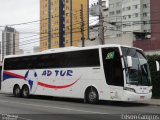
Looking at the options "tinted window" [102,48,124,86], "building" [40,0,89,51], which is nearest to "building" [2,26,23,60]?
"building" [40,0,89,51]

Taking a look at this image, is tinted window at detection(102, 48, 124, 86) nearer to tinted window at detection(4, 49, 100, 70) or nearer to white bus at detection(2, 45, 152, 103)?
white bus at detection(2, 45, 152, 103)

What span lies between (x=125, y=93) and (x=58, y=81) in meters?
5.90

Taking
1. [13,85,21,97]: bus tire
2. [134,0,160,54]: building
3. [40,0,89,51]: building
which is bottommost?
[13,85,21,97]: bus tire

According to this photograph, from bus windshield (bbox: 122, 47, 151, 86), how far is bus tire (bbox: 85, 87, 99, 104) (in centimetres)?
243

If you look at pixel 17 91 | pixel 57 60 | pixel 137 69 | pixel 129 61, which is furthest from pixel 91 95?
pixel 17 91

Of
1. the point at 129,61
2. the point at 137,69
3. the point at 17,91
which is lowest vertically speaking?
the point at 17,91

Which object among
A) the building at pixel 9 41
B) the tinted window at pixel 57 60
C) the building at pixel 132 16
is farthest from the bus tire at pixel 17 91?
the building at pixel 132 16

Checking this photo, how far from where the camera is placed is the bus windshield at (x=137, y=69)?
814 inches

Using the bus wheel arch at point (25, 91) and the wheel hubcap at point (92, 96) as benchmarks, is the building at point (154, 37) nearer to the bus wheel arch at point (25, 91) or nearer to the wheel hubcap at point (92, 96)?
the bus wheel arch at point (25, 91)

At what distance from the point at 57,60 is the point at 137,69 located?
601 cm

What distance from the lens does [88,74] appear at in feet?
74.3

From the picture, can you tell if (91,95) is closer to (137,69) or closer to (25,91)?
(137,69)

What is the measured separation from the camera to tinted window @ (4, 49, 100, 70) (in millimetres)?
22516

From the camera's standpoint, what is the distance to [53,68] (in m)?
25.3
